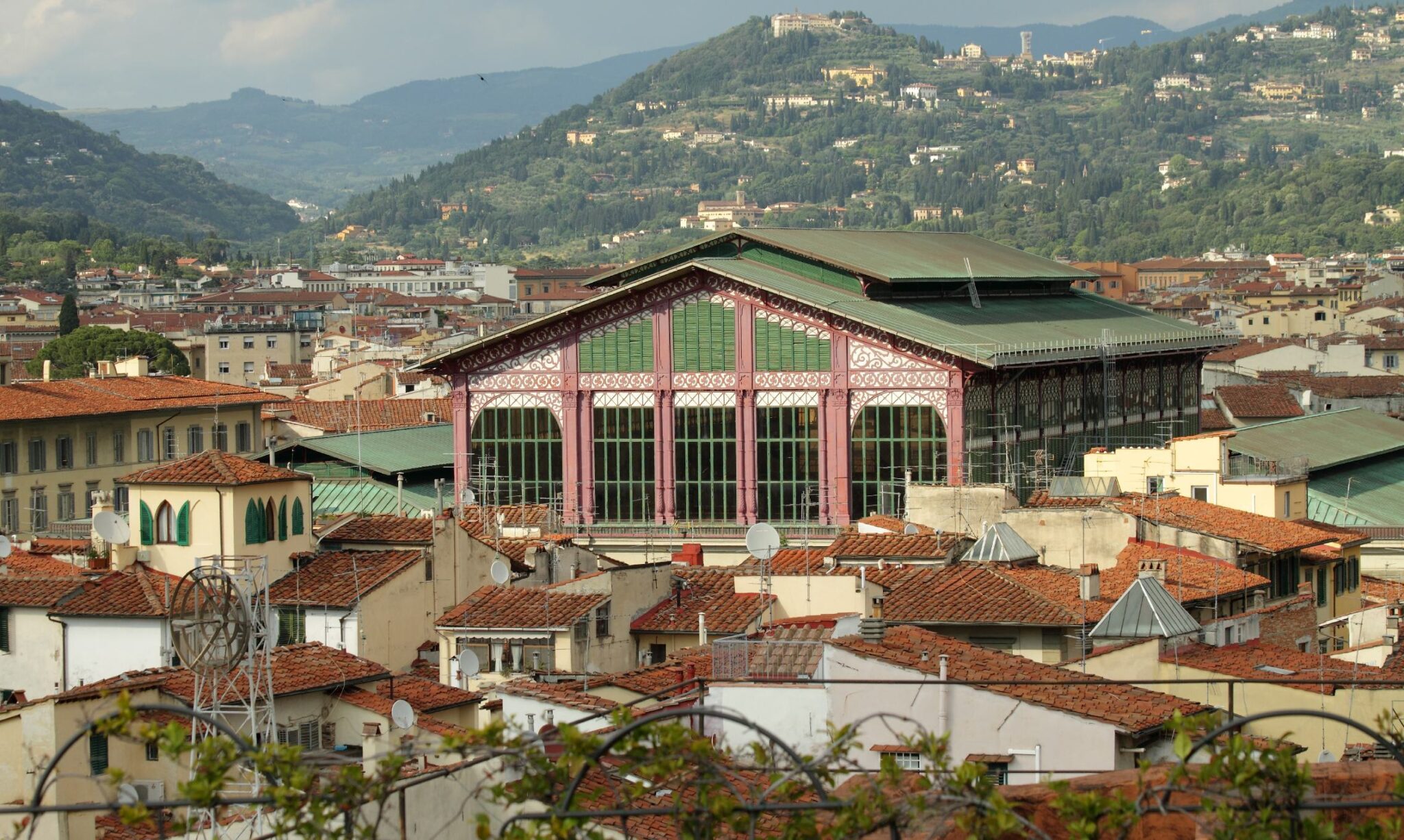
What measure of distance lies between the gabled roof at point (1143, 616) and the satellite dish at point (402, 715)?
8255 mm

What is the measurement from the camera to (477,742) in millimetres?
13367

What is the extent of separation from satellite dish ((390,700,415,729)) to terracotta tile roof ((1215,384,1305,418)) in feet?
189

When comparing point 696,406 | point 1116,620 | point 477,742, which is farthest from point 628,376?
point 477,742

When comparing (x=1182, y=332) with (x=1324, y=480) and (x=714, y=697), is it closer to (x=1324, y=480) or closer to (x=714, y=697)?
(x=1324, y=480)

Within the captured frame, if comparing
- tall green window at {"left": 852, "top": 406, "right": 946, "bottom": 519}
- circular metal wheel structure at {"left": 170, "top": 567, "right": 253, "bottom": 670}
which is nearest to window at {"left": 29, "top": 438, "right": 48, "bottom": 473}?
tall green window at {"left": 852, "top": 406, "right": 946, "bottom": 519}

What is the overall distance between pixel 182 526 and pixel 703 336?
22375mm

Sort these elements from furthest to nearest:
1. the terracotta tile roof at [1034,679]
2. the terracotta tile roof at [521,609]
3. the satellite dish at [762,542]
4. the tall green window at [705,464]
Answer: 1. the tall green window at [705,464]
2. the satellite dish at [762,542]
3. the terracotta tile roof at [521,609]
4. the terracotta tile roof at [1034,679]

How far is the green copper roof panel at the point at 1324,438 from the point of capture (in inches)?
2333

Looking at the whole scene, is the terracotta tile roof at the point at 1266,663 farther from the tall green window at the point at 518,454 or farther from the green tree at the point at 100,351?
the green tree at the point at 100,351

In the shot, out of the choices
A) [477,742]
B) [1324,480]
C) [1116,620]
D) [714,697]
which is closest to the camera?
[477,742]

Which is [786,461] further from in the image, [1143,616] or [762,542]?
[1143,616]

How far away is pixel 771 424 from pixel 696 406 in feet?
5.60

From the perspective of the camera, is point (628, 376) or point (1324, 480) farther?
point (1324, 480)

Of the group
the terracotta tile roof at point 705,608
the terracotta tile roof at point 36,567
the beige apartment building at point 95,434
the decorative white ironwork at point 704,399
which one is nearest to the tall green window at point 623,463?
the decorative white ironwork at point 704,399
